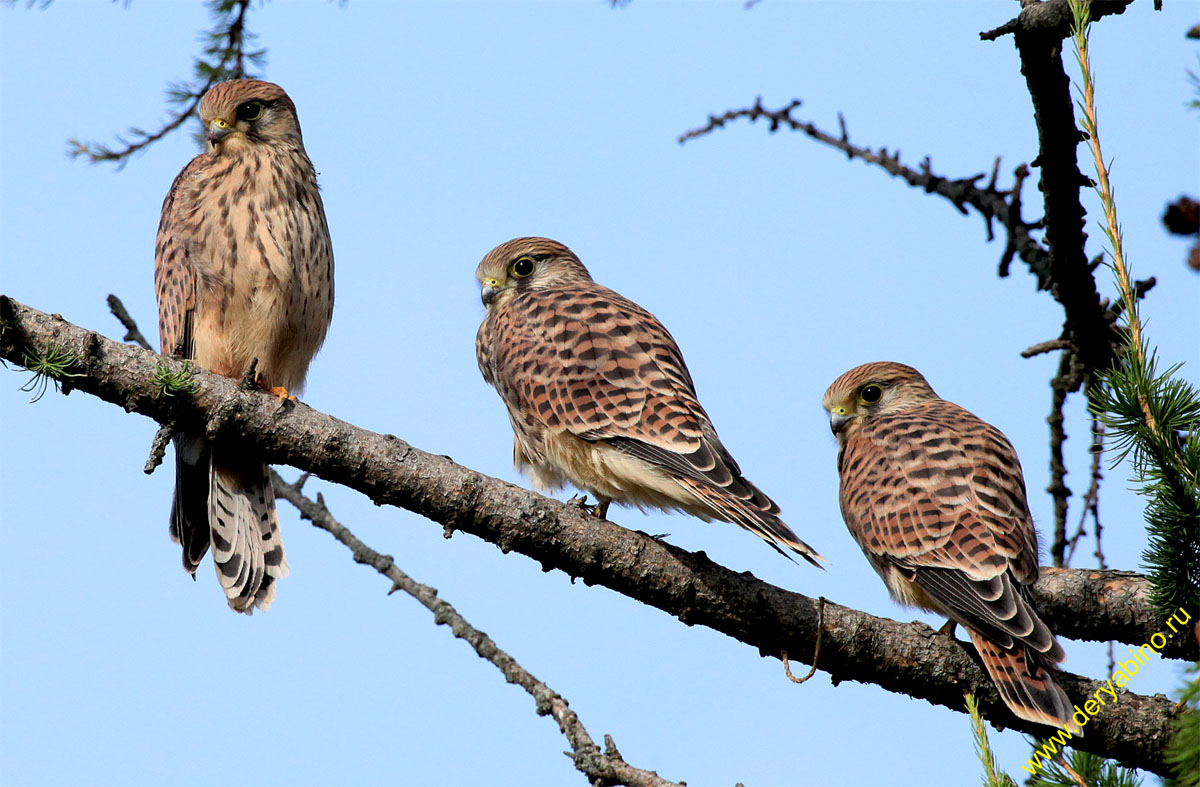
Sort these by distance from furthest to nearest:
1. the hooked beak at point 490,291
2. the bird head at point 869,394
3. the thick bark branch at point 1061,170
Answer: the bird head at point 869,394 < the hooked beak at point 490,291 < the thick bark branch at point 1061,170

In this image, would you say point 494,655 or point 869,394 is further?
point 869,394

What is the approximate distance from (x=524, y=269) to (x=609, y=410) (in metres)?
1.34

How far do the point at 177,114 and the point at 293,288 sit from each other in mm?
916

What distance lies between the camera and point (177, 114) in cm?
454

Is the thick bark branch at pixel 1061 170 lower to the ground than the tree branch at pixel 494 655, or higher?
higher

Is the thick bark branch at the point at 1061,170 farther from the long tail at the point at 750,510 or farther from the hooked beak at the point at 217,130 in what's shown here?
the hooked beak at the point at 217,130

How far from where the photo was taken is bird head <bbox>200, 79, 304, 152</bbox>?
461 cm

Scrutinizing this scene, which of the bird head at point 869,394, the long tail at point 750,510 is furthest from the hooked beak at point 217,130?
the bird head at point 869,394

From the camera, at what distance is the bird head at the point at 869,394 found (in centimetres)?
497

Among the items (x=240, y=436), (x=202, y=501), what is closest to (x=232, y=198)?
(x=202, y=501)

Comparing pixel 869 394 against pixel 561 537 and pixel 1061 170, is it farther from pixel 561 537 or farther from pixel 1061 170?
pixel 561 537

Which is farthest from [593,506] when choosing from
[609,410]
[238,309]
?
[238,309]

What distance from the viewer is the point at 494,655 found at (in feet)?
11.5

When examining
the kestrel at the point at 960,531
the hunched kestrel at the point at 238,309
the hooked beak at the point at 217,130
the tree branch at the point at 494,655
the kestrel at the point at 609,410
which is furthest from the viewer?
the hooked beak at the point at 217,130
